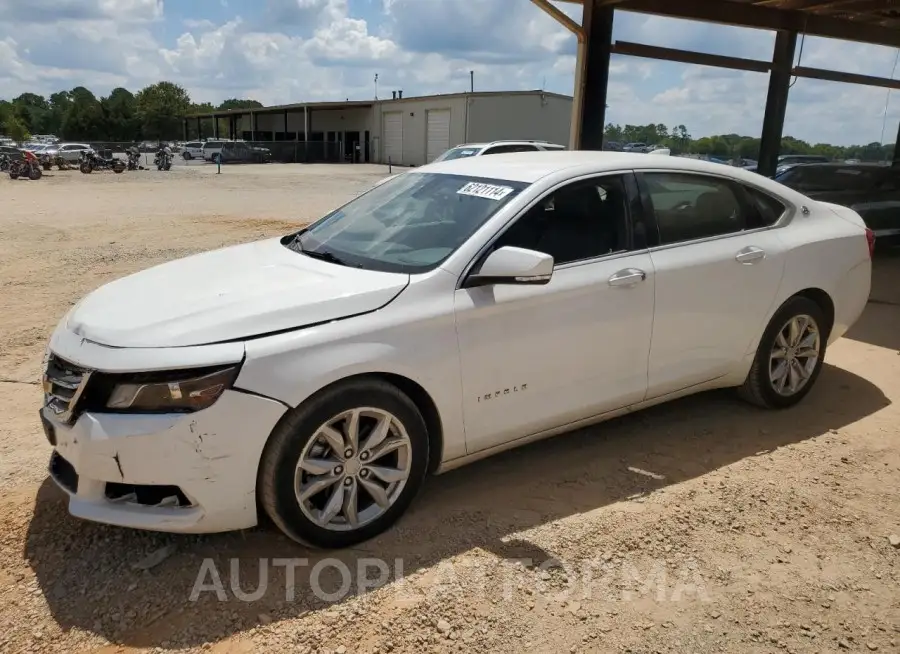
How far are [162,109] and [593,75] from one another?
98.1m

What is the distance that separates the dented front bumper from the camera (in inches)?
101

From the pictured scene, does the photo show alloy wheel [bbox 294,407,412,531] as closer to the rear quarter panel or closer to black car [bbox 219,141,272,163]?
the rear quarter panel

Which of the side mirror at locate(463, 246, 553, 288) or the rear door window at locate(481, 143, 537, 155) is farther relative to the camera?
the rear door window at locate(481, 143, 537, 155)

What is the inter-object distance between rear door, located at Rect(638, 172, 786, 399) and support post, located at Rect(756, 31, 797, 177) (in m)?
7.67

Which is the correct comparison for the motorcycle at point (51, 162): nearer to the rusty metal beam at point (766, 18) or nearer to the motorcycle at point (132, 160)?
the motorcycle at point (132, 160)

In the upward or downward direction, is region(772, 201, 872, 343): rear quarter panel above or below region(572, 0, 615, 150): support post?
below

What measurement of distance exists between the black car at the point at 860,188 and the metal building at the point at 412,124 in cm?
2795

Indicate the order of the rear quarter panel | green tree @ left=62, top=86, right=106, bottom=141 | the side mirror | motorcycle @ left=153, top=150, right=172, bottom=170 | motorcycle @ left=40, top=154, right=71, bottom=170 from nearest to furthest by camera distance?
the side mirror, the rear quarter panel, motorcycle @ left=40, top=154, right=71, bottom=170, motorcycle @ left=153, top=150, right=172, bottom=170, green tree @ left=62, top=86, right=106, bottom=141

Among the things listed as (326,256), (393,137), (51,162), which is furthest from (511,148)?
(393,137)

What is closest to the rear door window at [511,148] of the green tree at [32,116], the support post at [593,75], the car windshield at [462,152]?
the car windshield at [462,152]

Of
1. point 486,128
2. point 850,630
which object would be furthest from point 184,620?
point 486,128

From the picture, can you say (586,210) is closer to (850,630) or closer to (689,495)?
(689,495)

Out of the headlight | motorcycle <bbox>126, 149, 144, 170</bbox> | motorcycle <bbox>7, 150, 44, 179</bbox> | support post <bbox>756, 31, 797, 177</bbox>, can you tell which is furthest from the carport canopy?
motorcycle <bbox>126, 149, 144, 170</bbox>

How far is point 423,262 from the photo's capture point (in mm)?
3227
